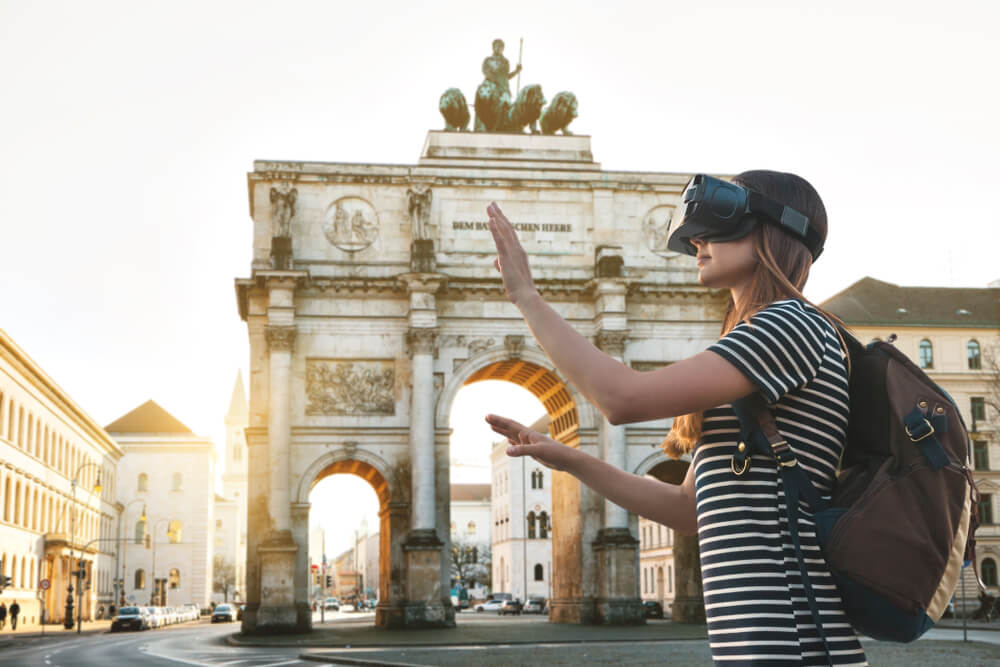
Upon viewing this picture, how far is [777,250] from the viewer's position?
9.90 ft

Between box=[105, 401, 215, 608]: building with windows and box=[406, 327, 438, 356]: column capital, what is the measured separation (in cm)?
7163

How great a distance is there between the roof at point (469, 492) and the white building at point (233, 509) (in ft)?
89.1

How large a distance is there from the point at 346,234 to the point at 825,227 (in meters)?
41.7

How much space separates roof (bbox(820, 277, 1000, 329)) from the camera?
69000mm

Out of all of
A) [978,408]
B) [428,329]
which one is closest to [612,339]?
[428,329]

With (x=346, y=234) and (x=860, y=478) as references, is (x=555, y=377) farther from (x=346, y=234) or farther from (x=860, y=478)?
(x=860, y=478)

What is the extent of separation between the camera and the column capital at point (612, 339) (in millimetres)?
43000

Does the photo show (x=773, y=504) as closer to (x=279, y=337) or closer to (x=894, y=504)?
(x=894, y=504)

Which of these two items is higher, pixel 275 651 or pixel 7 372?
pixel 7 372

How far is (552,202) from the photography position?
147ft

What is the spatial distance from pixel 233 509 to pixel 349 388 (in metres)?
109

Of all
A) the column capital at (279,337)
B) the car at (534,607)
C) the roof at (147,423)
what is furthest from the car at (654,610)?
the roof at (147,423)

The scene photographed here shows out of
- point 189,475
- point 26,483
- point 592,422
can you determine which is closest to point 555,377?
point 592,422

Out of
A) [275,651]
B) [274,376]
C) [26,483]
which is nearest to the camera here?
[275,651]
